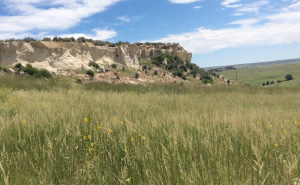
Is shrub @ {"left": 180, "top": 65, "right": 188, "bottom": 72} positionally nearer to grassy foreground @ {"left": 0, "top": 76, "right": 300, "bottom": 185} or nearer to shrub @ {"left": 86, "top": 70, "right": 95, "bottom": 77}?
shrub @ {"left": 86, "top": 70, "right": 95, "bottom": 77}

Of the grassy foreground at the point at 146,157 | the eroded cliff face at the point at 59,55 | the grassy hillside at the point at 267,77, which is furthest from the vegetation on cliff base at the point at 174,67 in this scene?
the grassy foreground at the point at 146,157

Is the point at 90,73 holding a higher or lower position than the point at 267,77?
higher

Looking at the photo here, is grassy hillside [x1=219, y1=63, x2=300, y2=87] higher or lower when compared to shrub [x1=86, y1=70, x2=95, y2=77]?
lower

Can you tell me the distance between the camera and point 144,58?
186 ft

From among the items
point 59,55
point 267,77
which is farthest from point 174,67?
point 267,77

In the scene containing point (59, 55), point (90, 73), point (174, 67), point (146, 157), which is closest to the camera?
point (146, 157)

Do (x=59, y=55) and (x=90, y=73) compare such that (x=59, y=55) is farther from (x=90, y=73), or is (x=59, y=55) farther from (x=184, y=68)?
(x=184, y=68)

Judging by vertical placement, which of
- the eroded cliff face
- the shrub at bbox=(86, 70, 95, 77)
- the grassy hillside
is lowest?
the grassy hillside

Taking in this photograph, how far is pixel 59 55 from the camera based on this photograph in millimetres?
36062

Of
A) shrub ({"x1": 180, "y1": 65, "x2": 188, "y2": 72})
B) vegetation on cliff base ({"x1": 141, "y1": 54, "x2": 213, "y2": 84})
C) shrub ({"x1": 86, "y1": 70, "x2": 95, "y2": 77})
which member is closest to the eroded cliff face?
shrub ({"x1": 86, "y1": 70, "x2": 95, "y2": 77})

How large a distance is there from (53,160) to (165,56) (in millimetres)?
54862

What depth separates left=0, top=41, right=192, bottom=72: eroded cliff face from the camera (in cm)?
3272

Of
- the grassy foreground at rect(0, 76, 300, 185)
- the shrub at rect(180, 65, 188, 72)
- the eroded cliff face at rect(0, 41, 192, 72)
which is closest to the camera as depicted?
the grassy foreground at rect(0, 76, 300, 185)

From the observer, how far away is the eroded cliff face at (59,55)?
1288 inches
